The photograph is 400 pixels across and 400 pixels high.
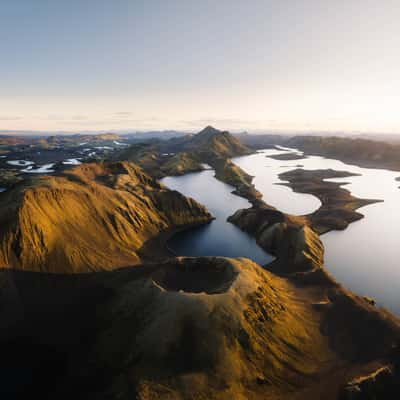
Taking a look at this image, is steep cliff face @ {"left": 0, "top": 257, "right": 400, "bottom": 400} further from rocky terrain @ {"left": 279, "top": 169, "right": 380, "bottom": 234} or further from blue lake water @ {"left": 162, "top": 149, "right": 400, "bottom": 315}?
rocky terrain @ {"left": 279, "top": 169, "right": 380, "bottom": 234}

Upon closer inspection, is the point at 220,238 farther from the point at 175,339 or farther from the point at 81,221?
the point at 175,339

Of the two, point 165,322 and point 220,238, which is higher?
point 165,322

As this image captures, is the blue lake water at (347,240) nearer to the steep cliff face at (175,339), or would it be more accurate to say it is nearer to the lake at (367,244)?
the lake at (367,244)

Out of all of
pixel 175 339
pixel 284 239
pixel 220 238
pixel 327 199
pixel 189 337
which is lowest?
pixel 327 199

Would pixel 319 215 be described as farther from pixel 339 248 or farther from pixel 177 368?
pixel 177 368

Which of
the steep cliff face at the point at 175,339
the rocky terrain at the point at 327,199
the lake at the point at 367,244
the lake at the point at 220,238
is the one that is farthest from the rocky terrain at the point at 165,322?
the rocky terrain at the point at 327,199

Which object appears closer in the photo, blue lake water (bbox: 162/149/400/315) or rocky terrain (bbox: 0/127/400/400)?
rocky terrain (bbox: 0/127/400/400)

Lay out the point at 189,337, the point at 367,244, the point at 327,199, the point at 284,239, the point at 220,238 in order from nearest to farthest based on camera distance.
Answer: the point at 189,337, the point at 284,239, the point at 367,244, the point at 220,238, the point at 327,199

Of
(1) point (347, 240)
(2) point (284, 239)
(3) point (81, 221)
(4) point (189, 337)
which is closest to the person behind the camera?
(4) point (189, 337)

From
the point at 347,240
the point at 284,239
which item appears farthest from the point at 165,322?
the point at 347,240

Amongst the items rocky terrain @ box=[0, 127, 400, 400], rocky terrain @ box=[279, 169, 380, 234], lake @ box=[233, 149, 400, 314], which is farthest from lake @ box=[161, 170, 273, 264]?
rocky terrain @ box=[279, 169, 380, 234]
